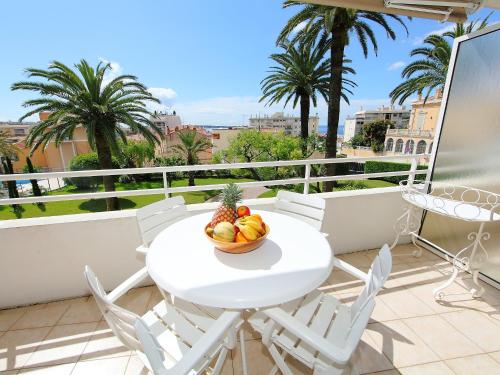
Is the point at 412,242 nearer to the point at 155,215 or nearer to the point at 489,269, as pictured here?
the point at 489,269

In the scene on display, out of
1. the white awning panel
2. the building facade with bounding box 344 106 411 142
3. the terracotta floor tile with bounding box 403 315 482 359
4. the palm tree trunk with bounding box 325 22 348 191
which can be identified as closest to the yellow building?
the palm tree trunk with bounding box 325 22 348 191

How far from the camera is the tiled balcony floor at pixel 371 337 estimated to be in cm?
149

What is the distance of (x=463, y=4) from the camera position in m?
1.70

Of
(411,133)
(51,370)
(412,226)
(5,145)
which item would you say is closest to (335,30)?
(412,226)

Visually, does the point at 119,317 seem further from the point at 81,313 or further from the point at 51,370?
the point at 81,313

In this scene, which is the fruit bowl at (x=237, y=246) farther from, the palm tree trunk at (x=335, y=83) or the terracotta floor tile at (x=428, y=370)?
the palm tree trunk at (x=335, y=83)

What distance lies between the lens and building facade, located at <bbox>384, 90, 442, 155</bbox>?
2517 cm

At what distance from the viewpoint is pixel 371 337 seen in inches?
66.0

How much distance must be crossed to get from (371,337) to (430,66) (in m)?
12.3

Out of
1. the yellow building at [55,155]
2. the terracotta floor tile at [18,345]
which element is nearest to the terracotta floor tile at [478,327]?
the terracotta floor tile at [18,345]

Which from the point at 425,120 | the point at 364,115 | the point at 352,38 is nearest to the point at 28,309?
the point at 352,38

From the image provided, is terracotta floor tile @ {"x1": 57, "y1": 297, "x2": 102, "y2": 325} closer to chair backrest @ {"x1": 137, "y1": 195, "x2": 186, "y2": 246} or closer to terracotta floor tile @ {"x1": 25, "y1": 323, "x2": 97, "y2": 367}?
terracotta floor tile @ {"x1": 25, "y1": 323, "x2": 97, "y2": 367}

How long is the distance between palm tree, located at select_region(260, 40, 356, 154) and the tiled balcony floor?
9.76 metres

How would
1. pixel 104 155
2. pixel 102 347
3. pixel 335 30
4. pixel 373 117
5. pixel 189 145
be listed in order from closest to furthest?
pixel 102 347
pixel 335 30
pixel 104 155
pixel 189 145
pixel 373 117
